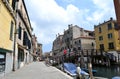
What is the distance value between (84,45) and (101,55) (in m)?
17.6

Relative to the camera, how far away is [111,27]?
50.5 meters

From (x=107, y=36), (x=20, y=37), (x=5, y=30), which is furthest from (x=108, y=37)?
(x=5, y=30)

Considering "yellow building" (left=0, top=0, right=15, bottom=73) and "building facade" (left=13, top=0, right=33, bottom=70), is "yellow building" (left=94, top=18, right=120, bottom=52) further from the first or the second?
"yellow building" (left=0, top=0, right=15, bottom=73)

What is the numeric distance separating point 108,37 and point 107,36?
49cm

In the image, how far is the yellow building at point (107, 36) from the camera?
49025mm

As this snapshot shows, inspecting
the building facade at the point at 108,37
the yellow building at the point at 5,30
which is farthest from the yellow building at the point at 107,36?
the yellow building at the point at 5,30

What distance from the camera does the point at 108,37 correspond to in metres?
51.9

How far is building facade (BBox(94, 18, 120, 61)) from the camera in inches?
1916

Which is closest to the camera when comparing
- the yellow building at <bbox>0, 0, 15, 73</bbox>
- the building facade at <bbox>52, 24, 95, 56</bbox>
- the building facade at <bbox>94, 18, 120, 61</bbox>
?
the yellow building at <bbox>0, 0, 15, 73</bbox>

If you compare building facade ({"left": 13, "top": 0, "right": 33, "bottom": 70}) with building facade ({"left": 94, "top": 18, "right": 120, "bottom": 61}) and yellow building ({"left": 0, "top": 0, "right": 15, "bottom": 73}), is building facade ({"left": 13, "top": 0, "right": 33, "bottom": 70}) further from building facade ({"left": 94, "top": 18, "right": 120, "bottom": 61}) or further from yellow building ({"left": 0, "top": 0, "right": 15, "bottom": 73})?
building facade ({"left": 94, "top": 18, "right": 120, "bottom": 61})

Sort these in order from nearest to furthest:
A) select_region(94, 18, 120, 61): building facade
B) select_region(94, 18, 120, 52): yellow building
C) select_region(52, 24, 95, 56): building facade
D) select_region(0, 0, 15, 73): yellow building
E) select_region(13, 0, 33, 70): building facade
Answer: select_region(0, 0, 15, 73): yellow building < select_region(13, 0, 33, 70): building facade < select_region(94, 18, 120, 61): building facade < select_region(94, 18, 120, 52): yellow building < select_region(52, 24, 95, 56): building facade

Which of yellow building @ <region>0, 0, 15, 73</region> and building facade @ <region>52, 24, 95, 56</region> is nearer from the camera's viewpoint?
yellow building @ <region>0, 0, 15, 73</region>

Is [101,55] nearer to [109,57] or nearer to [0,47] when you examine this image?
[109,57]

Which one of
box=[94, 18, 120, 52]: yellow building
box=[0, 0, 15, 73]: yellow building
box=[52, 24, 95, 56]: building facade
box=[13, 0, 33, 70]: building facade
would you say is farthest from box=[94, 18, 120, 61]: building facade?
box=[0, 0, 15, 73]: yellow building
